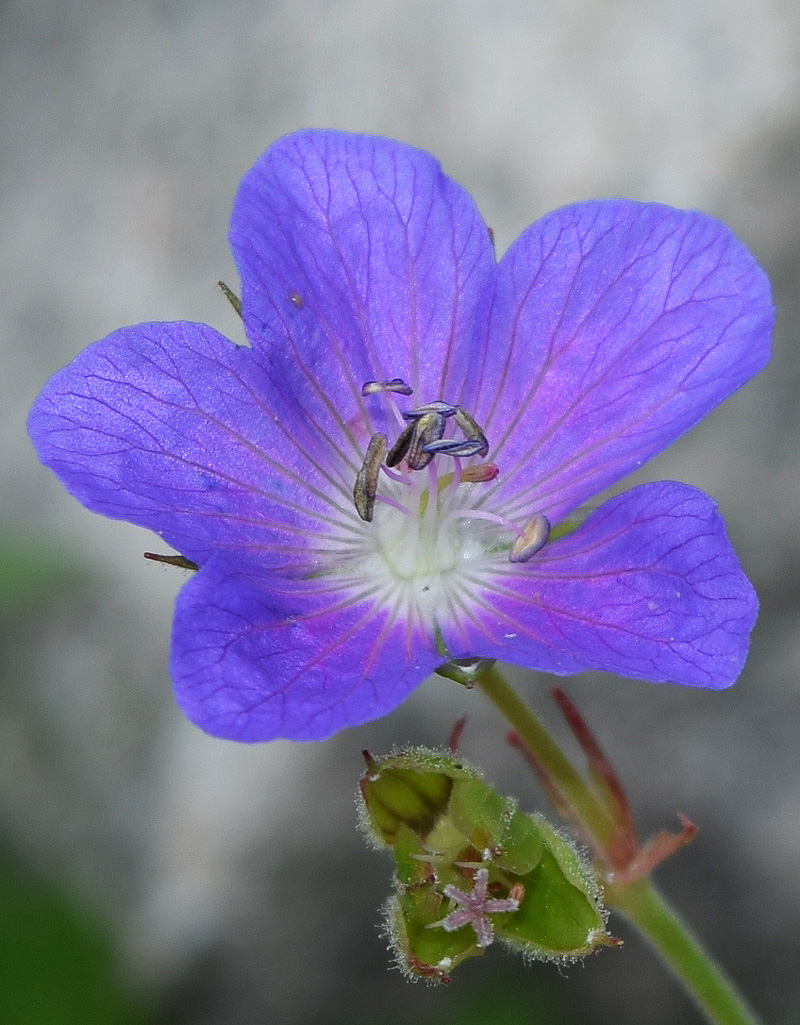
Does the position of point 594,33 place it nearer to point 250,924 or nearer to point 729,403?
point 729,403

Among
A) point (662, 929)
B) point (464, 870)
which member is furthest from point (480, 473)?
point (662, 929)

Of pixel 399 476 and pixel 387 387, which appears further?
pixel 399 476

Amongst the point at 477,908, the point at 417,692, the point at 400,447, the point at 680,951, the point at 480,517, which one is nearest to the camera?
the point at 477,908

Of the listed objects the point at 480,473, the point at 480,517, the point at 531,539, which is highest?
the point at 480,473

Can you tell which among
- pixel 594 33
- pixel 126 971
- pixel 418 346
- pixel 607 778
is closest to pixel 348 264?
pixel 418 346

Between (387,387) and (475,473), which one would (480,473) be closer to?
(475,473)

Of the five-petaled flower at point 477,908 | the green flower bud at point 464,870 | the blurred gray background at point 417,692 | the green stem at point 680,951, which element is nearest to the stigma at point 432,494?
the green flower bud at point 464,870

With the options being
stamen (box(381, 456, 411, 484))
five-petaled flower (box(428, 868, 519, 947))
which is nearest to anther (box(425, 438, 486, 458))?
stamen (box(381, 456, 411, 484))

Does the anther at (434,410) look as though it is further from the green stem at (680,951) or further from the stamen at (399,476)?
the green stem at (680,951)
